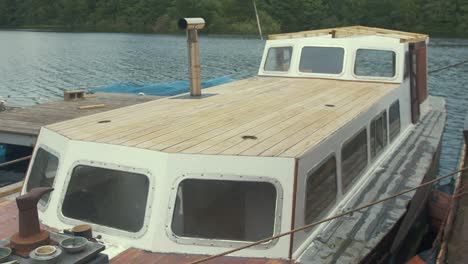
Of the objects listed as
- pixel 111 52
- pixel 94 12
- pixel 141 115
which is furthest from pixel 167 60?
pixel 94 12

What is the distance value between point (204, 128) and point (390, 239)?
3.39 m

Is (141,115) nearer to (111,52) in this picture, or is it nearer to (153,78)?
(153,78)

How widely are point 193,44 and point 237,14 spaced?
290ft

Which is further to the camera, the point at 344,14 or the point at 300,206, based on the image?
the point at 344,14

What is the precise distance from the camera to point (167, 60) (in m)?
51.2

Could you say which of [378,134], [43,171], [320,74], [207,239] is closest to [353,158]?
[378,134]

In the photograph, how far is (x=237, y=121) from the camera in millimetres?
7648

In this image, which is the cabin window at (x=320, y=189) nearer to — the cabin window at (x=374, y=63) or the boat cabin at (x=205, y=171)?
the boat cabin at (x=205, y=171)

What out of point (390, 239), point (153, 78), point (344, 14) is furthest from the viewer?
point (344, 14)

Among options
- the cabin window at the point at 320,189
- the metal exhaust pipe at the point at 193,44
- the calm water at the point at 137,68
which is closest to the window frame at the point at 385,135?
the cabin window at the point at 320,189

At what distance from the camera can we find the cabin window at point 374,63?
11922 millimetres

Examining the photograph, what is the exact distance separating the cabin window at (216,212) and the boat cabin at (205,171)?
1 cm

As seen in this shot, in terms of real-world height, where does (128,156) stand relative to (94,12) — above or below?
below

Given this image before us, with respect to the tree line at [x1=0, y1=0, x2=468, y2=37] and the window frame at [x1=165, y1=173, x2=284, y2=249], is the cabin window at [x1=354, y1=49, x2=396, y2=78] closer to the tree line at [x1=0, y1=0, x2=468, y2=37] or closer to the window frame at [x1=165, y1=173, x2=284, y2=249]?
the window frame at [x1=165, y1=173, x2=284, y2=249]
